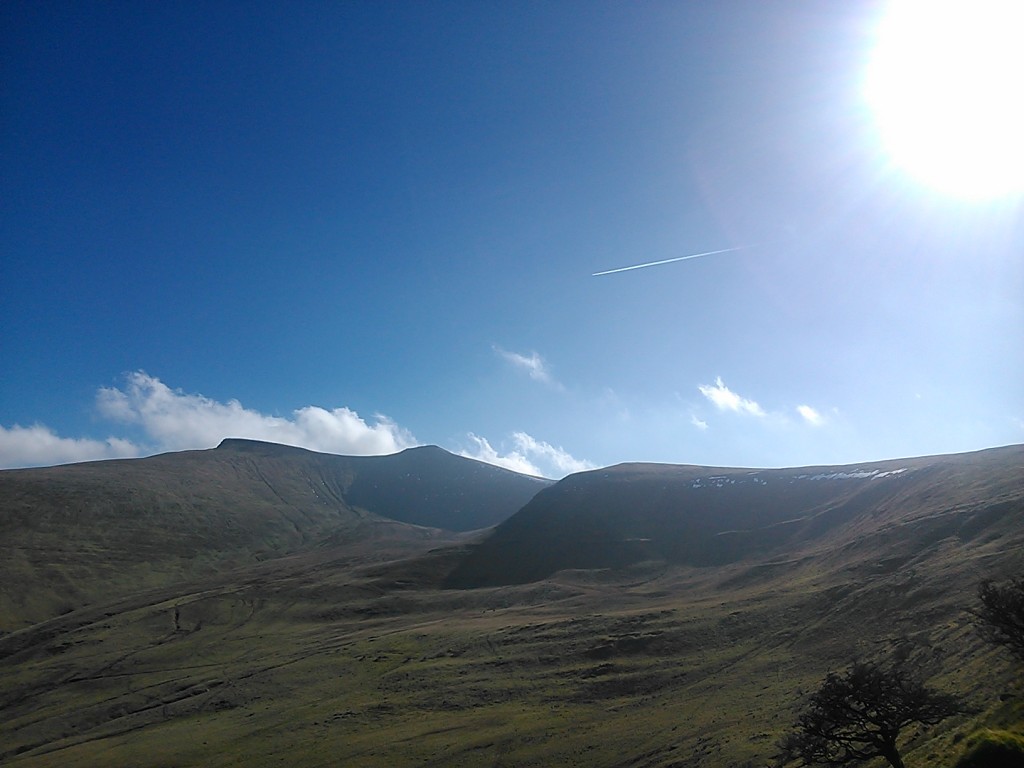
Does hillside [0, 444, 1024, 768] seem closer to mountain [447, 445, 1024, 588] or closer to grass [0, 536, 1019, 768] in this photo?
grass [0, 536, 1019, 768]

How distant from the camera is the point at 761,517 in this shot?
15750cm

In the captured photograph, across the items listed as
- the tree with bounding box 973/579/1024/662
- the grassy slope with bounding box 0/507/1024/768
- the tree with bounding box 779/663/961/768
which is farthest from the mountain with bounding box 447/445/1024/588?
the tree with bounding box 779/663/961/768

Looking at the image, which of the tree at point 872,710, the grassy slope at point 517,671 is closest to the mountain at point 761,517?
the grassy slope at point 517,671

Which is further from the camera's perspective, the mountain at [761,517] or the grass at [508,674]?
the mountain at [761,517]

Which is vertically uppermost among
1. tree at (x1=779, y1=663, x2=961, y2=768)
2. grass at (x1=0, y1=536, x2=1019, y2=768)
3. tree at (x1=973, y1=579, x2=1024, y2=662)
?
tree at (x1=973, y1=579, x2=1024, y2=662)

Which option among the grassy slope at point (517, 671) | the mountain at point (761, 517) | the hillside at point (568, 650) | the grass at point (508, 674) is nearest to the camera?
the grass at point (508, 674)

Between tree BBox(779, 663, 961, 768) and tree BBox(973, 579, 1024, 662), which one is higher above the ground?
tree BBox(973, 579, 1024, 662)

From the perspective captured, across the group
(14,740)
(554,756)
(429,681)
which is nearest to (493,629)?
(429,681)

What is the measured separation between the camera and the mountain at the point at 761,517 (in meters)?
95.8

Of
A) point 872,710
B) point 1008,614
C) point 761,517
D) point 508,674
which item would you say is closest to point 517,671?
point 508,674

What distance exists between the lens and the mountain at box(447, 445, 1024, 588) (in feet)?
314

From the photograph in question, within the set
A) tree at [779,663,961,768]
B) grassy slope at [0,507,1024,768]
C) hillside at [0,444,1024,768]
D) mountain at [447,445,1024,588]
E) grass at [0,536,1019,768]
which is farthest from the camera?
mountain at [447,445,1024,588]

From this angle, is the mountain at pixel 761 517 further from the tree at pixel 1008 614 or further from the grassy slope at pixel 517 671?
the tree at pixel 1008 614

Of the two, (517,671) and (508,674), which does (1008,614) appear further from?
(517,671)
